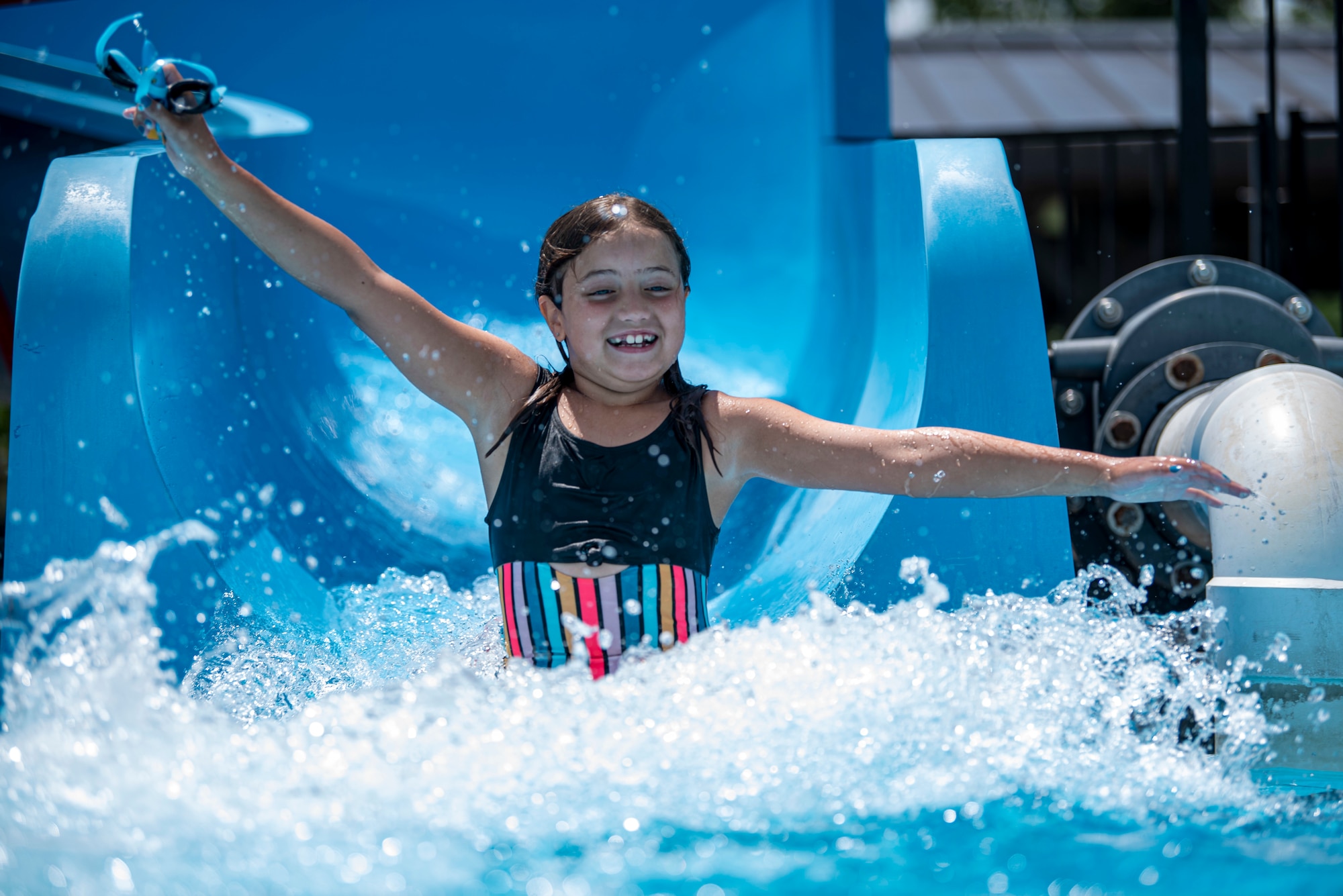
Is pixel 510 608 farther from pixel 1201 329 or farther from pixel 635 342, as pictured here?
pixel 1201 329

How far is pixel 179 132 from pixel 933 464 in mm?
1126

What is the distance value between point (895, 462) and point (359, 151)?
2038 millimetres

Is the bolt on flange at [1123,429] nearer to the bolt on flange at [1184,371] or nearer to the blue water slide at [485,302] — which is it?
the bolt on flange at [1184,371]

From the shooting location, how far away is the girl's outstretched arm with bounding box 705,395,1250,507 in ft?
5.15

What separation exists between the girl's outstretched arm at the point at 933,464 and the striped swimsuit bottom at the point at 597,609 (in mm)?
226

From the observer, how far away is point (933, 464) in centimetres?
165

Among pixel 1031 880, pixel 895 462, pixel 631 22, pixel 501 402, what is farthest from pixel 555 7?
pixel 1031 880

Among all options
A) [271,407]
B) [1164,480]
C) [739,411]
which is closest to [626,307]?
[739,411]

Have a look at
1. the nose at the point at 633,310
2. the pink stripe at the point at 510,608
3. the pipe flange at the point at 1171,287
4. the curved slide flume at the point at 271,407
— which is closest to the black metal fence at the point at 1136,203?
the pipe flange at the point at 1171,287

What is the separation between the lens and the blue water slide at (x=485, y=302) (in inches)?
79.7

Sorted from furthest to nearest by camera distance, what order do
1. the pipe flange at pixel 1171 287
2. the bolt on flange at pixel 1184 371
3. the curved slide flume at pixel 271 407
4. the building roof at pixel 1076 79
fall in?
the building roof at pixel 1076 79, the pipe flange at pixel 1171 287, the bolt on flange at pixel 1184 371, the curved slide flume at pixel 271 407

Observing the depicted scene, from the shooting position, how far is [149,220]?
7.36ft

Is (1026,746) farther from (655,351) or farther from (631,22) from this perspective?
(631,22)

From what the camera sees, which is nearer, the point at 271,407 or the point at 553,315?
A: the point at 553,315
